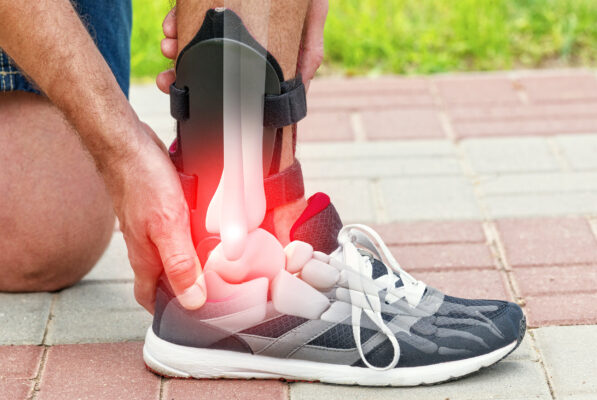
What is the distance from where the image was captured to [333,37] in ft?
10.9

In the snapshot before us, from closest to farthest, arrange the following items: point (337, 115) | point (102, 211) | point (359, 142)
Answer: point (102, 211) < point (359, 142) < point (337, 115)

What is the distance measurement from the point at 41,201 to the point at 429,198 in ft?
3.15

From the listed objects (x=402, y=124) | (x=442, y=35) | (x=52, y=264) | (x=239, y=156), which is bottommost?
(x=442, y=35)

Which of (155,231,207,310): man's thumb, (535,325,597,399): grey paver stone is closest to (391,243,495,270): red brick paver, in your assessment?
(535,325,597,399): grey paver stone

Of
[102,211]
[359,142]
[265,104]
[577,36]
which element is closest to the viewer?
[265,104]

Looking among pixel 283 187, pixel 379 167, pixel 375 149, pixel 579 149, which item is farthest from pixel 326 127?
pixel 283 187

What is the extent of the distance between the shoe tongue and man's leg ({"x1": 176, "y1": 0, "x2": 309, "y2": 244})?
3 cm

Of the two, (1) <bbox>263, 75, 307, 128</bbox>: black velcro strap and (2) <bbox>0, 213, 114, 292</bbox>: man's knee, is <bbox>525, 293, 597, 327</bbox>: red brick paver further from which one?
(2) <bbox>0, 213, 114, 292</bbox>: man's knee

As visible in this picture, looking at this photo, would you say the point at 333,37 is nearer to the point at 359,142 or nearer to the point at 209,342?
the point at 359,142

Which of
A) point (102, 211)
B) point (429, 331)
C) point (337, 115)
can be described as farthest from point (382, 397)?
point (337, 115)

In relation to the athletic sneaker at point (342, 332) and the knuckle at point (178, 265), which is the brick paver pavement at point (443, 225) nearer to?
the athletic sneaker at point (342, 332)

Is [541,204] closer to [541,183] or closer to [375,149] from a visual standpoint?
[541,183]

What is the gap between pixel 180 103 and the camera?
1.48m

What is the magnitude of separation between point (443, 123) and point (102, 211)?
1.19 metres
